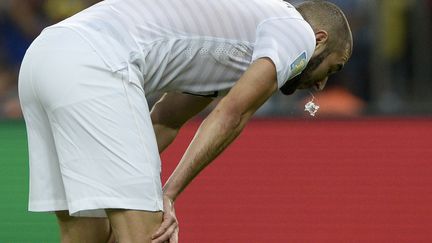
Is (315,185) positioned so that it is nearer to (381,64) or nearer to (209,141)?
(381,64)

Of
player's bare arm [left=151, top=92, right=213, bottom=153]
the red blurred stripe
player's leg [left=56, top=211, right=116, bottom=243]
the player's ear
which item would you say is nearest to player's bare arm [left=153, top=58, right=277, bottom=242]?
the player's ear

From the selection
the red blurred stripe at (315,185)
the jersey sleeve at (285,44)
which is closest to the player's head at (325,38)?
the jersey sleeve at (285,44)

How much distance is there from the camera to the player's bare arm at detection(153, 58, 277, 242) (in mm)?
3586

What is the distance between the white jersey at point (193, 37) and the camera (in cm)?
366

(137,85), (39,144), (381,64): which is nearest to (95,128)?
(137,85)

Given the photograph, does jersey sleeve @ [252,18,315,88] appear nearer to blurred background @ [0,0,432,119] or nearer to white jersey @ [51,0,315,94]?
white jersey @ [51,0,315,94]

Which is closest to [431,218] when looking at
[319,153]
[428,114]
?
[319,153]

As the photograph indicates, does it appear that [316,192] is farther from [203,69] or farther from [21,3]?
[21,3]

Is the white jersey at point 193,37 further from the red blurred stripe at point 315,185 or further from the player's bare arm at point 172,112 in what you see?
the red blurred stripe at point 315,185

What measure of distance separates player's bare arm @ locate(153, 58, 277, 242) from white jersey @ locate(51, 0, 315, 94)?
0.05 m

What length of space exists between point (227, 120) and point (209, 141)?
0.08 meters

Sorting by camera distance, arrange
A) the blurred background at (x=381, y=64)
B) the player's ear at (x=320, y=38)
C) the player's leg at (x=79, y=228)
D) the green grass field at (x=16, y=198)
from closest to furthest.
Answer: the player's ear at (x=320, y=38)
the player's leg at (x=79, y=228)
the green grass field at (x=16, y=198)
the blurred background at (x=381, y=64)

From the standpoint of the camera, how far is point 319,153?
20.6 ft

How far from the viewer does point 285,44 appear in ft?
12.0
